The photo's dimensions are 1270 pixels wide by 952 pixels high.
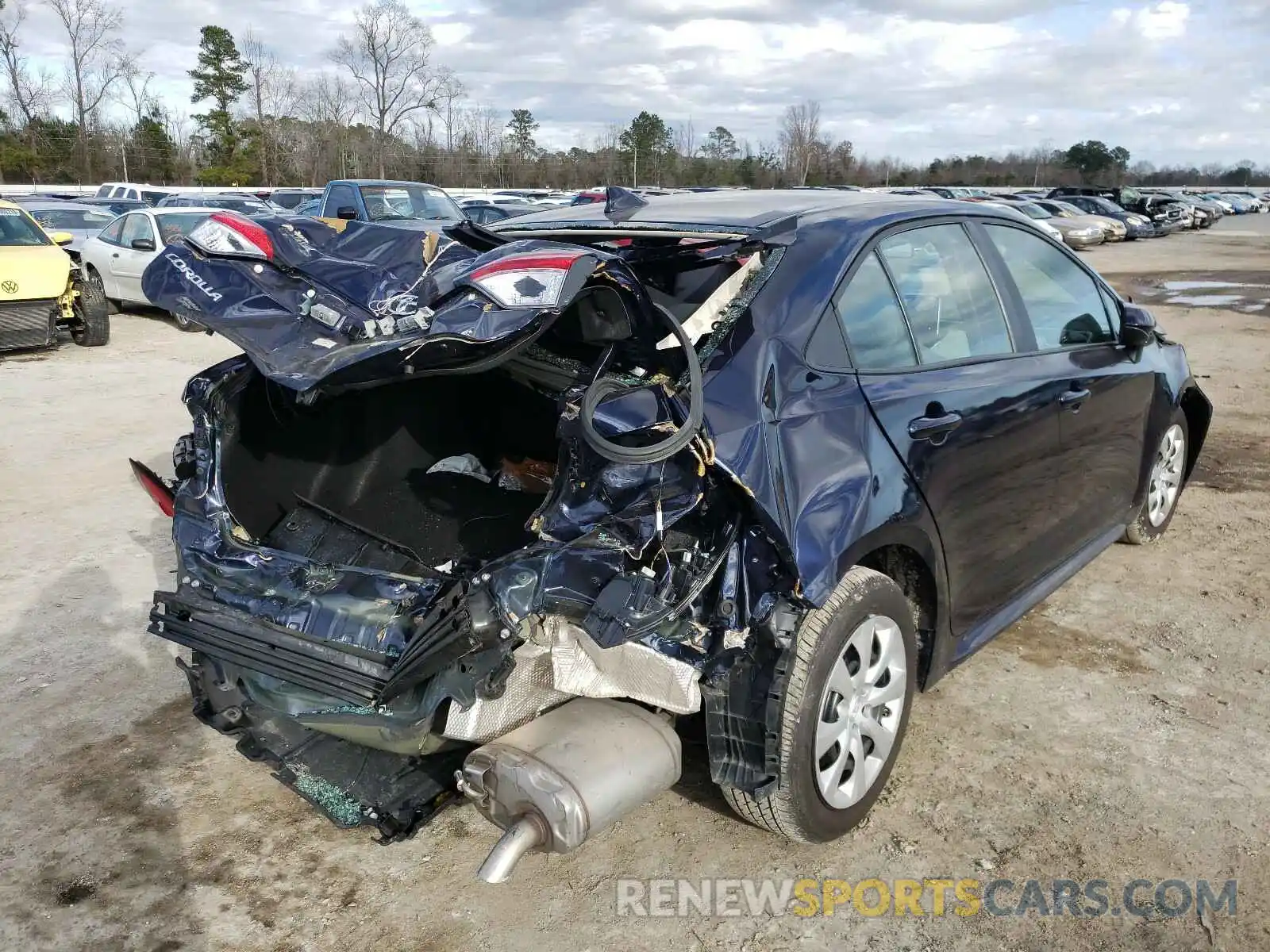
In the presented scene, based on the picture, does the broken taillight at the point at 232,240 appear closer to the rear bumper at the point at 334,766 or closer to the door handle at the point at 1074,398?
the rear bumper at the point at 334,766

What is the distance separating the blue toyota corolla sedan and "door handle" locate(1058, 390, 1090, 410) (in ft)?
0.29

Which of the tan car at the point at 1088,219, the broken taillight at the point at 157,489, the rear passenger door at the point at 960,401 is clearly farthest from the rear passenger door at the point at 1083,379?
the tan car at the point at 1088,219

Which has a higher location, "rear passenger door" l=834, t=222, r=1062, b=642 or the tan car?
the tan car

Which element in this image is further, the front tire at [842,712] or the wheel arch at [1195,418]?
the wheel arch at [1195,418]

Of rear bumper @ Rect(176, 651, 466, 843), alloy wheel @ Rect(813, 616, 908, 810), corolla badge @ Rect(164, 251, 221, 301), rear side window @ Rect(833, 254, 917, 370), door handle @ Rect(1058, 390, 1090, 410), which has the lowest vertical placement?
rear bumper @ Rect(176, 651, 466, 843)

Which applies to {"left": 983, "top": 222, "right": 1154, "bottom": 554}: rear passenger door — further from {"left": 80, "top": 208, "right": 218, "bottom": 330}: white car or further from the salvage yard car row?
{"left": 80, "top": 208, "right": 218, "bottom": 330}: white car

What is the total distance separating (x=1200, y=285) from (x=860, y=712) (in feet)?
67.1

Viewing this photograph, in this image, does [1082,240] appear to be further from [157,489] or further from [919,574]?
[157,489]

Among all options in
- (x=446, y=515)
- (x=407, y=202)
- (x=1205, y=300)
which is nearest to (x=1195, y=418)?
(x=446, y=515)

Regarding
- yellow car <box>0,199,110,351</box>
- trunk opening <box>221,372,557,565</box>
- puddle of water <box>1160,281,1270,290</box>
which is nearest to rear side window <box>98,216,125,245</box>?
yellow car <box>0,199,110,351</box>

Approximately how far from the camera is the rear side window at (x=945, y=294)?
3.25 m

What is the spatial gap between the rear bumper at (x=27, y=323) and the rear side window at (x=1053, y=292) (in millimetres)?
10772

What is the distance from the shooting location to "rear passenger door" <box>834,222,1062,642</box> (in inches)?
118

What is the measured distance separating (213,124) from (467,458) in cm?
5775
